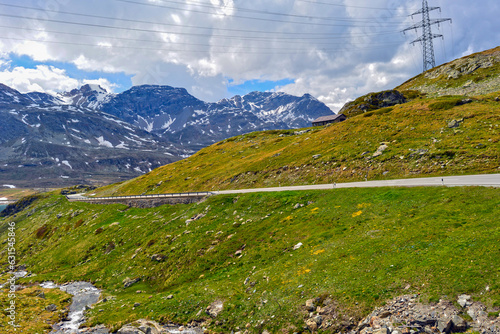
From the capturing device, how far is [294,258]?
2661cm

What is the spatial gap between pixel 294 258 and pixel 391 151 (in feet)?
119

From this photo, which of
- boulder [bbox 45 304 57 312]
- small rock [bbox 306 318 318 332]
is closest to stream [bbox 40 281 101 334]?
boulder [bbox 45 304 57 312]

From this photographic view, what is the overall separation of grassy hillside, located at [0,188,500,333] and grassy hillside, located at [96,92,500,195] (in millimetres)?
13107

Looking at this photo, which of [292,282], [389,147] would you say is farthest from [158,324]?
[389,147]

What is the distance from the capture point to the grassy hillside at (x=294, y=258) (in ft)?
59.1

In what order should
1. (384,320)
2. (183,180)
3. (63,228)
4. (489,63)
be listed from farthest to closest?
(489,63) → (183,180) → (63,228) → (384,320)

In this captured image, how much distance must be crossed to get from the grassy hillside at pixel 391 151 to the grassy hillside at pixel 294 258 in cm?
1311

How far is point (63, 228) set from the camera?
241 feet

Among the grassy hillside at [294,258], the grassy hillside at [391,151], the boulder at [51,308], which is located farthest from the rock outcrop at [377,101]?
the boulder at [51,308]

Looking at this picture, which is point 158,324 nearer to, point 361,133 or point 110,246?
point 110,246

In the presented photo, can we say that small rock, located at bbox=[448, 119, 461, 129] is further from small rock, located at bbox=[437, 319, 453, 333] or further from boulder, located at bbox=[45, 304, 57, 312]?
boulder, located at bbox=[45, 304, 57, 312]

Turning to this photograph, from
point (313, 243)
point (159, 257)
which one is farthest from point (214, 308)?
point (159, 257)

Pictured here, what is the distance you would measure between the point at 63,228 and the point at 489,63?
164m

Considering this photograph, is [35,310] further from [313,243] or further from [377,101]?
[377,101]
